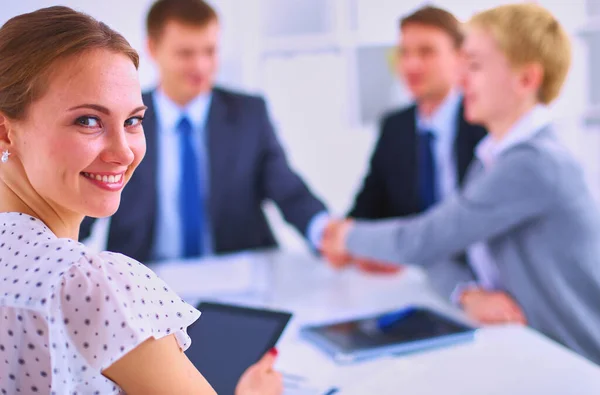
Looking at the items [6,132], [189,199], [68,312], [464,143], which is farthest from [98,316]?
[464,143]

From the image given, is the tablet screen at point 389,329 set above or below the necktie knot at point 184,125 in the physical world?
below

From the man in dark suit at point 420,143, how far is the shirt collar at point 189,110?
0.67 meters

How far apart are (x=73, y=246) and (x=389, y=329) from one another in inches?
30.3

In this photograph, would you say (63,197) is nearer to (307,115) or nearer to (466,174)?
(466,174)

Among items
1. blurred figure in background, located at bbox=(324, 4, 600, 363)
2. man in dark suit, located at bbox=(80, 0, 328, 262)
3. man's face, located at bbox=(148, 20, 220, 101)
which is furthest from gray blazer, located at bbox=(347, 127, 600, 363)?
man's face, located at bbox=(148, 20, 220, 101)

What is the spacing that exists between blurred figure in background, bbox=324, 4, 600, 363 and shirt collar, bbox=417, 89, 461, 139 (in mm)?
766

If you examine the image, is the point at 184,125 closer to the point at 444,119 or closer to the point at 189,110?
the point at 189,110

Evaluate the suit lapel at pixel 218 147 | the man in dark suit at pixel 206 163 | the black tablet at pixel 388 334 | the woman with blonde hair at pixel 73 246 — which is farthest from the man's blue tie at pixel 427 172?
the woman with blonde hair at pixel 73 246

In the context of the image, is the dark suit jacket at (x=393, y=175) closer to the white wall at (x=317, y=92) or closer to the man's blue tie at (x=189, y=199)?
the white wall at (x=317, y=92)

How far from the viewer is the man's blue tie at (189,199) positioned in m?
1.85

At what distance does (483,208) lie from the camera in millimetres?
1439

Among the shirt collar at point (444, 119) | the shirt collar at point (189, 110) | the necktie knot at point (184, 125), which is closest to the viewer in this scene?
the shirt collar at point (189, 110)

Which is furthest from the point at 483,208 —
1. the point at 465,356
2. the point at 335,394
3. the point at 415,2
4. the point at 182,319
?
the point at 182,319

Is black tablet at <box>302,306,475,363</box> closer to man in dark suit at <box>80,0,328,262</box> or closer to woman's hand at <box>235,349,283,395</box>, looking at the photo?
woman's hand at <box>235,349,283,395</box>
